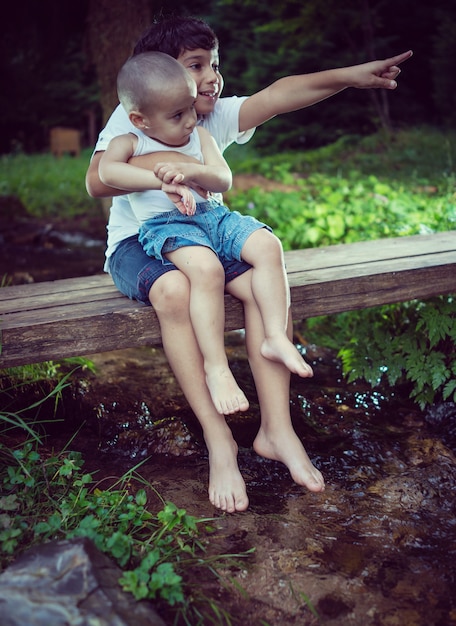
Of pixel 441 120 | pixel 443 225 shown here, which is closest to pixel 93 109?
pixel 441 120

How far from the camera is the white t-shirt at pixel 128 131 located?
2.48 metres

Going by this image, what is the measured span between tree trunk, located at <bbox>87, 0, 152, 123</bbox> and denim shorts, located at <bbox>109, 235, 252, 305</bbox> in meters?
3.50

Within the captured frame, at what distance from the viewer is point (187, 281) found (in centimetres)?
228

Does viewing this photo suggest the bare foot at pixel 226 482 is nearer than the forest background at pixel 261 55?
Yes

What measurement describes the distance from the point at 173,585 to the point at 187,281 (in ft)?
3.26

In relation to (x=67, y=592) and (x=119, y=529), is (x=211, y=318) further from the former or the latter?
(x=67, y=592)

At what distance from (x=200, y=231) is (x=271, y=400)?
2.11 feet

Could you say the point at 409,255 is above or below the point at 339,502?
above

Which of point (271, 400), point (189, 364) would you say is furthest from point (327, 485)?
point (189, 364)

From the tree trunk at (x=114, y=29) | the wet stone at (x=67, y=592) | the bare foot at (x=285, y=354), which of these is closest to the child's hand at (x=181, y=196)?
the bare foot at (x=285, y=354)

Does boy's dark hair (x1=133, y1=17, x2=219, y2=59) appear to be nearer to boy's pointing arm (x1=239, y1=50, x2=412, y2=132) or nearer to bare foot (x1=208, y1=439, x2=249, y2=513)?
boy's pointing arm (x1=239, y1=50, x2=412, y2=132)

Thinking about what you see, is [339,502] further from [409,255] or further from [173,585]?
[409,255]

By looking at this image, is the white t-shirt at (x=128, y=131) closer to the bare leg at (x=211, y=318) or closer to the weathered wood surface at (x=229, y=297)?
the weathered wood surface at (x=229, y=297)

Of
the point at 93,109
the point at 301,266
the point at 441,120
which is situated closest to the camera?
the point at 301,266
